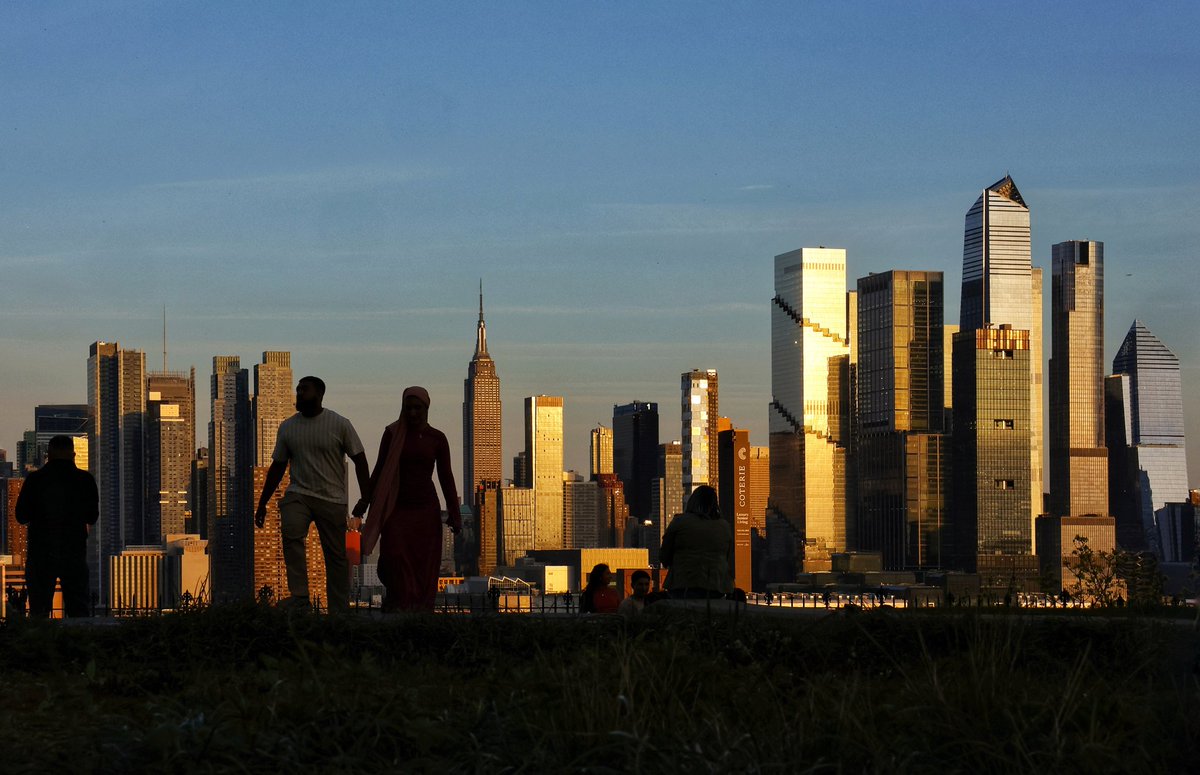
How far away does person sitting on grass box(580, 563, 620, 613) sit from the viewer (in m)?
13.6

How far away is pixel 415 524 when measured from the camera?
12.8 metres

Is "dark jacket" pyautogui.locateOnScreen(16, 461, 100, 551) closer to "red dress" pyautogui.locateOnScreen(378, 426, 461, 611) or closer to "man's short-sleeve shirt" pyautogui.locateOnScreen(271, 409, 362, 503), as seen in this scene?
"man's short-sleeve shirt" pyautogui.locateOnScreen(271, 409, 362, 503)

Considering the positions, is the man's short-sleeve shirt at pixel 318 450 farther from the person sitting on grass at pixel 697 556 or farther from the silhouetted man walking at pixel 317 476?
the person sitting on grass at pixel 697 556

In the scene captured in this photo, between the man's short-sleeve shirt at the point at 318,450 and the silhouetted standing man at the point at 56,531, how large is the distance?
79.7 inches

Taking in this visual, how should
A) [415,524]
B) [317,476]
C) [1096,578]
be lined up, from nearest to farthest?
[317,476]
[415,524]
[1096,578]

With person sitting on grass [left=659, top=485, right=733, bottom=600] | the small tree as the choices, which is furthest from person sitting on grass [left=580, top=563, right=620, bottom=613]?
the small tree

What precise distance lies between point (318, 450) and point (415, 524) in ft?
2.93

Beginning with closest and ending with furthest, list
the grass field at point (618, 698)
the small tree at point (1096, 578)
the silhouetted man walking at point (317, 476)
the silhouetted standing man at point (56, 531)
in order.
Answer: the grass field at point (618, 698) → the silhouetted man walking at point (317, 476) → the small tree at point (1096, 578) → the silhouetted standing man at point (56, 531)

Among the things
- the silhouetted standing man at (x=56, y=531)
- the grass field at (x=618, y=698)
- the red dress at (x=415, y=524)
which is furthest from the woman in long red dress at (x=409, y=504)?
the grass field at (x=618, y=698)

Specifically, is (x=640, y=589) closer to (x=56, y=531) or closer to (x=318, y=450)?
(x=318, y=450)

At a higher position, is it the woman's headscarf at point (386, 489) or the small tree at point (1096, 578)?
the woman's headscarf at point (386, 489)

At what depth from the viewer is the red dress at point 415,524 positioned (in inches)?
497

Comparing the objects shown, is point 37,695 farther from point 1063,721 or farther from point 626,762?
point 1063,721

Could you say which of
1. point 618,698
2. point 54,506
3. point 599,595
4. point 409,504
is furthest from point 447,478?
point 618,698
